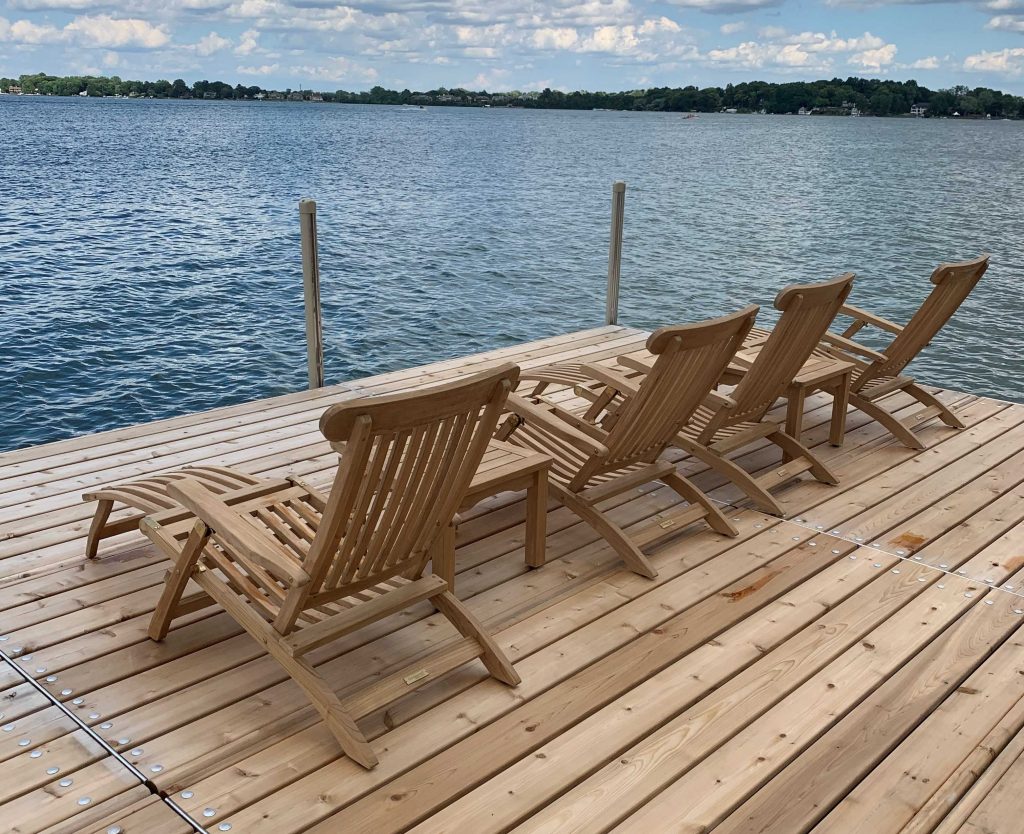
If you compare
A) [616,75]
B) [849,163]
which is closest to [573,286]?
[616,75]

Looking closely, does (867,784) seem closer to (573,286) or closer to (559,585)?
(559,585)

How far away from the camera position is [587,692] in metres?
2.92

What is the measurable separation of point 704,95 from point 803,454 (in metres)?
93.6

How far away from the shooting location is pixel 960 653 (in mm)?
3178

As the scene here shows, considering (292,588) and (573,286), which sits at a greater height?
(292,588)

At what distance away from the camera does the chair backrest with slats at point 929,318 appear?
4.98 m

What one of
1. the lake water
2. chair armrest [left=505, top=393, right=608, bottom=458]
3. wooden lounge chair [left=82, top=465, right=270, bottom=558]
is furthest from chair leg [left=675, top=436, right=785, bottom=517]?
the lake water

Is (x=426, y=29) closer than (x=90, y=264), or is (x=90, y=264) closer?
(x=90, y=264)

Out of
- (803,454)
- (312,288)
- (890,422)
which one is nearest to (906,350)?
(890,422)

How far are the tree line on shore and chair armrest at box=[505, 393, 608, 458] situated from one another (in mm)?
79485

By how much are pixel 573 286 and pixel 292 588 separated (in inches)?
662

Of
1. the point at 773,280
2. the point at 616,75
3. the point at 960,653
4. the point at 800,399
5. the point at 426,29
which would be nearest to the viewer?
the point at 960,653

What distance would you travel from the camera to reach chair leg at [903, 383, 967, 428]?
546 centimetres

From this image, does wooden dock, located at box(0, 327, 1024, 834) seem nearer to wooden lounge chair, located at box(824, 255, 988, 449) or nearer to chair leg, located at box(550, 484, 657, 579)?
chair leg, located at box(550, 484, 657, 579)
